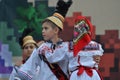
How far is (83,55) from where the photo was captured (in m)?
4.09

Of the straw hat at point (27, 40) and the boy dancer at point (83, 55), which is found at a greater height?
the straw hat at point (27, 40)

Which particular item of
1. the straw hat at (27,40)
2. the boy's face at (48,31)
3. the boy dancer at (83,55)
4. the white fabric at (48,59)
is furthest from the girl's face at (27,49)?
the boy dancer at (83,55)

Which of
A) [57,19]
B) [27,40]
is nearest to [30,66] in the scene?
Answer: [57,19]

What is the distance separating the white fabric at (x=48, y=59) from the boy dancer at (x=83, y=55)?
0.12 meters

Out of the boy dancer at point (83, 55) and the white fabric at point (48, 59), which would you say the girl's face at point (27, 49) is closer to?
the white fabric at point (48, 59)

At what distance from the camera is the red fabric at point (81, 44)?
4059mm

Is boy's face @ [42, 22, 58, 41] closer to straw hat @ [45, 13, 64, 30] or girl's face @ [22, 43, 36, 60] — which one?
straw hat @ [45, 13, 64, 30]

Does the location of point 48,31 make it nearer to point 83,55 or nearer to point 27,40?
point 83,55

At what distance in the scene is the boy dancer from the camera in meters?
4.05

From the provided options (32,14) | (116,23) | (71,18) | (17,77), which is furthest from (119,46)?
(17,77)

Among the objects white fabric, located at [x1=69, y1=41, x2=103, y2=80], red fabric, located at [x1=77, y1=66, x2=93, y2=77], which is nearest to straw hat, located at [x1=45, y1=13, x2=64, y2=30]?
white fabric, located at [x1=69, y1=41, x2=103, y2=80]

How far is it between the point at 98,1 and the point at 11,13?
44.7 inches

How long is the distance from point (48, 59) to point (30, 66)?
223 mm

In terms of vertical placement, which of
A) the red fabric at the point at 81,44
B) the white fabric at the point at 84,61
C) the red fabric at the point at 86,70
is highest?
the red fabric at the point at 81,44
